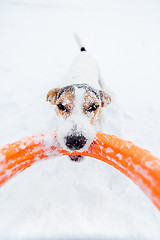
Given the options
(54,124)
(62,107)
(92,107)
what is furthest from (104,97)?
(54,124)

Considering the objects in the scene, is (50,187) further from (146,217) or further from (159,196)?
(159,196)

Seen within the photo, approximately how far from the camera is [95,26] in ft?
37.4

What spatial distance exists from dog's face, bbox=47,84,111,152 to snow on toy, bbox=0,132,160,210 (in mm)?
142

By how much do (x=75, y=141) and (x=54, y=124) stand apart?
200 cm

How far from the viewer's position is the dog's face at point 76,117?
1.74 m

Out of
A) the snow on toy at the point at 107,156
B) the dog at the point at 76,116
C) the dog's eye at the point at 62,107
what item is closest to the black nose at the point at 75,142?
the dog at the point at 76,116

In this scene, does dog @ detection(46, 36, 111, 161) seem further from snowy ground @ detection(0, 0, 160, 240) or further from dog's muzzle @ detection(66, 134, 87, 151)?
snowy ground @ detection(0, 0, 160, 240)

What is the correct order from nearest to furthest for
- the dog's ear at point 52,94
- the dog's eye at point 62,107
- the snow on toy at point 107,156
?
the snow on toy at point 107,156 → the dog's eye at point 62,107 → the dog's ear at point 52,94

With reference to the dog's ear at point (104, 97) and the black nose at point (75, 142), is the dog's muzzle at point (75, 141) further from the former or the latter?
the dog's ear at point (104, 97)

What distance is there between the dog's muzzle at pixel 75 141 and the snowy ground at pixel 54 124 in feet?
3.54

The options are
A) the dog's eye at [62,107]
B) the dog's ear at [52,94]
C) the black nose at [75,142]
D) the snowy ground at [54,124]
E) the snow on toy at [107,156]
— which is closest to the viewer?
the snow on toy at [107,156]

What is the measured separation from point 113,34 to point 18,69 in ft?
25.5

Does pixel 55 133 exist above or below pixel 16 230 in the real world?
above

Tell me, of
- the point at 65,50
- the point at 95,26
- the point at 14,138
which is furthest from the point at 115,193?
the point at 95,26
